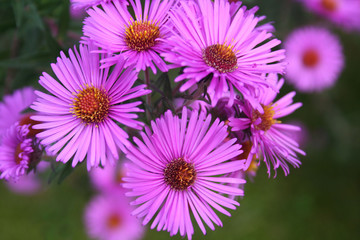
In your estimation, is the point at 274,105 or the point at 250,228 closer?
the point at 274,105

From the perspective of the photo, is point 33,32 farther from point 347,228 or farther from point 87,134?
point 347,228

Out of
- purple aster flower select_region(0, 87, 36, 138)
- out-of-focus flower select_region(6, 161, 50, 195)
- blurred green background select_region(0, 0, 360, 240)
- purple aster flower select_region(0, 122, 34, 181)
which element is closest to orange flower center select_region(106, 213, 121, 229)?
blurred green background select_region(0, 0, 360, 240)

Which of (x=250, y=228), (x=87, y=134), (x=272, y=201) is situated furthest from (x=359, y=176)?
(x=87, y=134)

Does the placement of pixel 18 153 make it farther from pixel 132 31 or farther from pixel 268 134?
pixel 268 134

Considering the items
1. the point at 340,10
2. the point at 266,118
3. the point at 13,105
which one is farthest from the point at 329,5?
the point at 13,105

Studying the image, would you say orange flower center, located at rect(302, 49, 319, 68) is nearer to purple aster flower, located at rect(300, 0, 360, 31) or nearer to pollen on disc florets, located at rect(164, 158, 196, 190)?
purple aster flower, located at rect(300, 0, 360, 31)

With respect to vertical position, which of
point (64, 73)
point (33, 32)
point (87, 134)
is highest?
point (33, 32)

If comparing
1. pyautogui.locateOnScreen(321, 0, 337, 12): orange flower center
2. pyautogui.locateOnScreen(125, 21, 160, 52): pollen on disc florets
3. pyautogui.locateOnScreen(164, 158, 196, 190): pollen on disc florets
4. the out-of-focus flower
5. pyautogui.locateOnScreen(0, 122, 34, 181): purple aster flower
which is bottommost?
pyautogui.locateOnScreen(164, 158, 196, 190): pollen on disc florets
